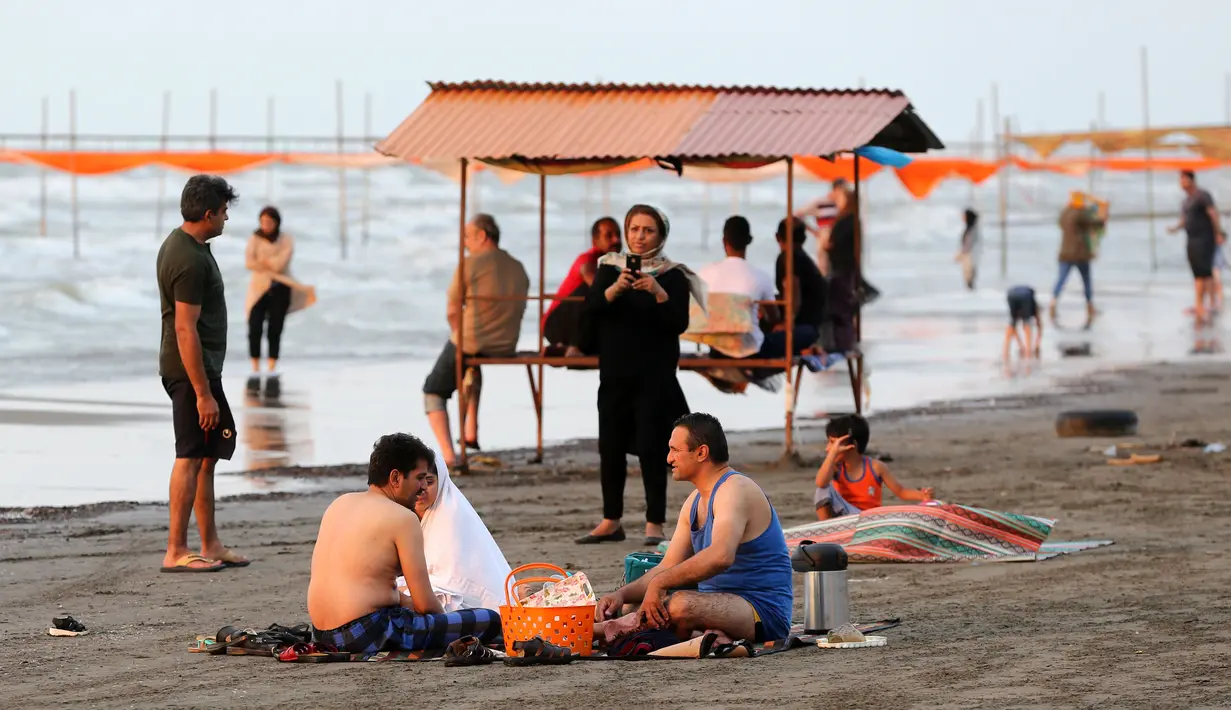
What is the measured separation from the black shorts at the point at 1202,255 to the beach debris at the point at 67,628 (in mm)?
21618

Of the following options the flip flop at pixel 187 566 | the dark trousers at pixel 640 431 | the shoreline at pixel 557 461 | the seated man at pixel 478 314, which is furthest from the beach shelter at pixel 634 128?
the flip flop at pixel 187 566

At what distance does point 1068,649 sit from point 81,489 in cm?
711

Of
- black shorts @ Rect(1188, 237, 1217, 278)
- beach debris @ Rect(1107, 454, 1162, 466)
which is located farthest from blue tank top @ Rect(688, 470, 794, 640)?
black shorts @ Rect(1188, 237, 1217, 278)

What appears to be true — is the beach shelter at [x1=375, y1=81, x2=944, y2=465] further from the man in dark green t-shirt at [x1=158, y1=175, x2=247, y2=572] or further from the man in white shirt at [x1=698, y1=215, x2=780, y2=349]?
the man in dark green t-shirt at [x1=158, y1=175, x2=247, y2=572]

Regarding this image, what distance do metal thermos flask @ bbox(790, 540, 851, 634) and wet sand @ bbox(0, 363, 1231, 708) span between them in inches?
9.6

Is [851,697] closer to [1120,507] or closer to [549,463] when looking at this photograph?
[1120,507]

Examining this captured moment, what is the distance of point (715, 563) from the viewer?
6711 mm

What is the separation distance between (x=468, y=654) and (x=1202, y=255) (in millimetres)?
21943

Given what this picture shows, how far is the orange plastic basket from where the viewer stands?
661 cm

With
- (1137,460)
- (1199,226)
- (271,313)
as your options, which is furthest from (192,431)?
(1199,226)

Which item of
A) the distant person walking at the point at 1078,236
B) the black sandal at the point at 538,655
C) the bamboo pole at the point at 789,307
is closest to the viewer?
the black sandal at the point at 538,655

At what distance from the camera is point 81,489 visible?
1188 centimetres

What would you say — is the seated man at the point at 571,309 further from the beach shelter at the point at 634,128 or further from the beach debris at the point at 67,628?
the beach debris at the point at 67,628

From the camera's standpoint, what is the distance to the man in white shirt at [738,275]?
13.0 metres
